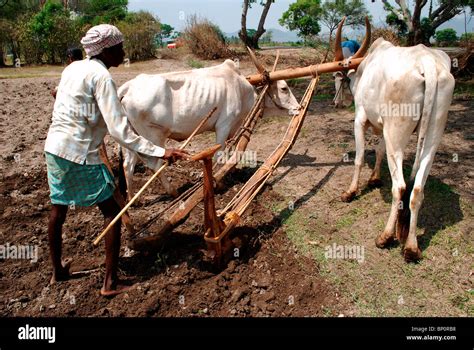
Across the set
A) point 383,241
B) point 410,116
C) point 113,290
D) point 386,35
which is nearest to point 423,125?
point 410,116

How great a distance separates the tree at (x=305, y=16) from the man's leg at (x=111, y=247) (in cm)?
4940

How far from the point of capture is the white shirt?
3.23 m

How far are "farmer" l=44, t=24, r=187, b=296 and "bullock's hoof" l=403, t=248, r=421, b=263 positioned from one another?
88.1 inches

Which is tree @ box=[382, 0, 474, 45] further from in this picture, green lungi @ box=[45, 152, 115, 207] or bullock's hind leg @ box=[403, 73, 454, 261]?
green lungi @ box=[45, 152, 115, 207]

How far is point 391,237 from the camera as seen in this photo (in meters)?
4.17

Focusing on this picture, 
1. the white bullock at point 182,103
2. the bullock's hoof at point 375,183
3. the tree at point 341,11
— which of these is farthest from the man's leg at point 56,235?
the tree at point 341,11

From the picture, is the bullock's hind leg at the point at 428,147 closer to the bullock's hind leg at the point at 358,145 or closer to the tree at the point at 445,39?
the bullock's hind leg at the point at 358,145

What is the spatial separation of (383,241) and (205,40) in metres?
17.7

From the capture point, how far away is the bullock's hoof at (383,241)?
4.17 metres

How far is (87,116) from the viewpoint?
11.0 feet

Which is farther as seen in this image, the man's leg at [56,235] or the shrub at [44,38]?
the shrub at [44,38]

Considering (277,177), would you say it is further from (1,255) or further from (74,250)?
(1,255)

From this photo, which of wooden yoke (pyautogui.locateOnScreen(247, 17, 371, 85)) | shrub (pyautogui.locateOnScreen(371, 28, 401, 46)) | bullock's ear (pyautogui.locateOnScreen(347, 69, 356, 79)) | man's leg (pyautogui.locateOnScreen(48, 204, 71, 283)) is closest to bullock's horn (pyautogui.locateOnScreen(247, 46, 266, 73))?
wooden yoke (pyautogui.locateOnScreen(247, 17, 371, 85))

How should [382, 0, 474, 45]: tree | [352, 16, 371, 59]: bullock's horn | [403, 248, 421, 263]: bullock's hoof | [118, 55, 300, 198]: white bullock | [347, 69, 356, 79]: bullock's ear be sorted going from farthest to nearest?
[382, 0, 474, 45]: tree, [347, 69, 356, 79]: bullock's ear, [352, 16, 371, 59]: bullock's horn, [118, 55, 300, 198]: white bullock, [403, 248, 421, 263]: bullock's hoof
